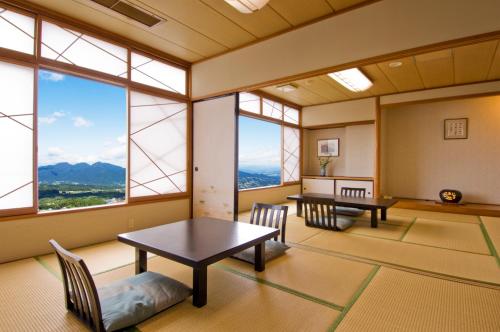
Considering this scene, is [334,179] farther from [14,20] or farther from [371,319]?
[14,20]

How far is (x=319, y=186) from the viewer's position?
23.9ft

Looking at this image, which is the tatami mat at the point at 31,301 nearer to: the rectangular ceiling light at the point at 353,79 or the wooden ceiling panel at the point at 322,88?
the rectangular ceiling light at the point at 353,79

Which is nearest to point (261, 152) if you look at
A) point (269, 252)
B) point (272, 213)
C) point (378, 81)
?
point (378, 81)

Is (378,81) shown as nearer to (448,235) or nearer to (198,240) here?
(448,235)

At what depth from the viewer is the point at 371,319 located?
1.77 m

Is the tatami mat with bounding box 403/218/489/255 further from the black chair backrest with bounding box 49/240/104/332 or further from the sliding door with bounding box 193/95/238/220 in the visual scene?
the black chair backrest with bounding box 49/240/104/332

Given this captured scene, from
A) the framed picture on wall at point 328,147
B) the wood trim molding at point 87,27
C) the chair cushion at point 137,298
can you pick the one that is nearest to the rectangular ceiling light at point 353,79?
the framed picture on wall at point 328,147

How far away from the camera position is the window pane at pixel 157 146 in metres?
3.80

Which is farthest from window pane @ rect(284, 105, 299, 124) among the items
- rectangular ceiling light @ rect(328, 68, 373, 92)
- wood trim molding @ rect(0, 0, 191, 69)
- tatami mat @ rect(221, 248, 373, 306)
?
tatami mat @ rect(221, 248, 373, 306)

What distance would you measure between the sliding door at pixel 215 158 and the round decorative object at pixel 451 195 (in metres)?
4.79

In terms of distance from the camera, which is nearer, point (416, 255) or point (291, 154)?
point (416, 255)

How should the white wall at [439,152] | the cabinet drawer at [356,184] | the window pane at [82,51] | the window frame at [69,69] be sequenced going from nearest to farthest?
the window frame at [69,69] → the window pane at [82,51] → the white wall at [439,152] → the cabinet drawer at [356,184]

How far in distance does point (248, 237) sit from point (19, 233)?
2457 mm

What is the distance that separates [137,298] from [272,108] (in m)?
5.41
